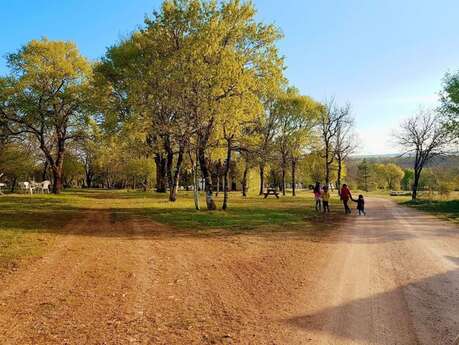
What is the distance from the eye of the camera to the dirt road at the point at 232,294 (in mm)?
5223

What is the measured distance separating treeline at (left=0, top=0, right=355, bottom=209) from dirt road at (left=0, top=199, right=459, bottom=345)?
10.4 meters

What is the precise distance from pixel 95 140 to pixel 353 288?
1242 inches

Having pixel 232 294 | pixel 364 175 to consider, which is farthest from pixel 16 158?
pixel 364 175

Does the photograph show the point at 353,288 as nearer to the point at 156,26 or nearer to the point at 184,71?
the point at 184,71

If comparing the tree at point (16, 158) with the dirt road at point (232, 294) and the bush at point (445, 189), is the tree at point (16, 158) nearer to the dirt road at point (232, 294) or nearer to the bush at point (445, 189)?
the dirt road at point (232, 294)

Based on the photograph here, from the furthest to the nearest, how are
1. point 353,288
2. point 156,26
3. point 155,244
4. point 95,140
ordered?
point 95,140
point 156,26
point 155,244
point 353,288

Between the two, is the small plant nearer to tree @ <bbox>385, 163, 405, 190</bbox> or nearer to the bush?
the bush

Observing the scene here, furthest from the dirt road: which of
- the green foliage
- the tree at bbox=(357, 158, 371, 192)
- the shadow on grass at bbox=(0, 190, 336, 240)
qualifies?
the tree at bbox=(357, 158, 371, 192)

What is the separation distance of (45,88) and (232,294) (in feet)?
100

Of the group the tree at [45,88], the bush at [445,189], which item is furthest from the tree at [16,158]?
the bush at [445,189]

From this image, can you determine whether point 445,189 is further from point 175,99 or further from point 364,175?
point 364,175

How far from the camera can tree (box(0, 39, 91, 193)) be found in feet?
103

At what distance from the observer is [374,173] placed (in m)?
102

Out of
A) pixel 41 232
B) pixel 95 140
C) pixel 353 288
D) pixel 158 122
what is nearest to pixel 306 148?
pixel 95 140
